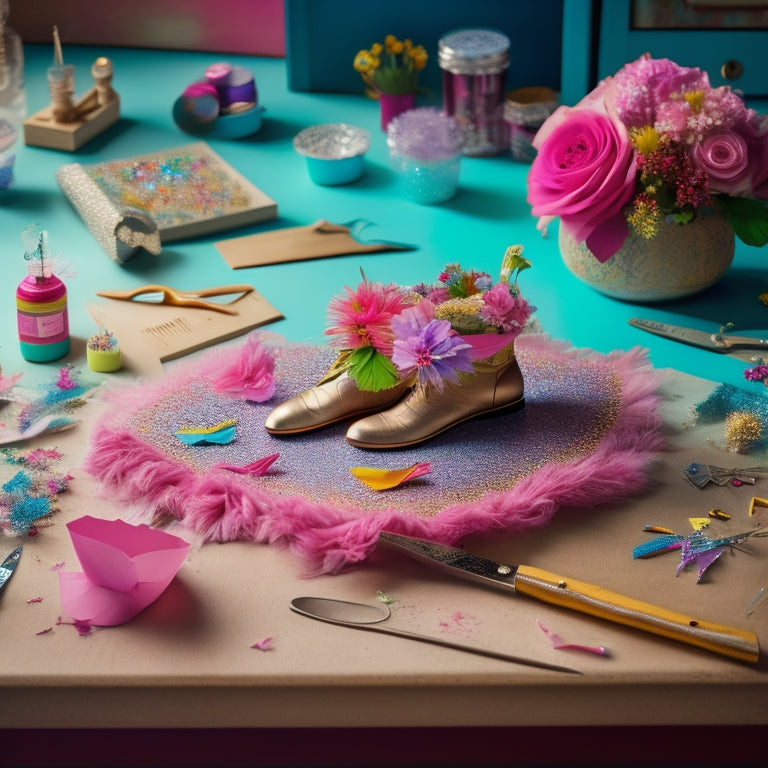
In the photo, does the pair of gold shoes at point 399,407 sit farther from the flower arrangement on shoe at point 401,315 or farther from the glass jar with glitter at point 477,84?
the glass jar with glitter at point 477,84

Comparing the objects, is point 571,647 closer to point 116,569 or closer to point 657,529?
point 657,529

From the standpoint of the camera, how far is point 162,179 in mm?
1594

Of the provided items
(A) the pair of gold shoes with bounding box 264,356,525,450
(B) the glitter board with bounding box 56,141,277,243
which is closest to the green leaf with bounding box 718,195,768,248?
(A) the pair of gold shoes with bounding box 264,356,525,450

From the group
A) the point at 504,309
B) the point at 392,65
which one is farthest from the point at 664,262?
the point at 392,65

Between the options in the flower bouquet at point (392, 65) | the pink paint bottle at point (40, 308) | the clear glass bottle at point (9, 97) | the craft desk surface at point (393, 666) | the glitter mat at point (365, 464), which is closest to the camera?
the craft desk surface at point (393, 666)

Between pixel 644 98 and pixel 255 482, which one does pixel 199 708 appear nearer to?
pixel 255 482

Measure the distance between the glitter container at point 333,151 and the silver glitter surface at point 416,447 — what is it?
542 mm

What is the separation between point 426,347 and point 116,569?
0.30 meters

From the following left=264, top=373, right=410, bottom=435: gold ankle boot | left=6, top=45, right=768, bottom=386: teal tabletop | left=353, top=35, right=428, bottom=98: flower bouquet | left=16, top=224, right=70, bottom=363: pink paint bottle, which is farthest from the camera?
left=353, top=35, right=428, bottom=98: flower bouquet

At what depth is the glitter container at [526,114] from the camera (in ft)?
5.49

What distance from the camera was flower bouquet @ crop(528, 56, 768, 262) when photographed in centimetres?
123

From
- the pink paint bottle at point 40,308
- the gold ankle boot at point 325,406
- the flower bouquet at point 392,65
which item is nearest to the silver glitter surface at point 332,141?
the flower bouquet at point 392,65

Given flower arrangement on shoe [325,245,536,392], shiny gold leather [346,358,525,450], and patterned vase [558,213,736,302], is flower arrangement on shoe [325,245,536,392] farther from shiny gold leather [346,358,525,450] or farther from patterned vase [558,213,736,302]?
patterned vase [558,213,736,302]

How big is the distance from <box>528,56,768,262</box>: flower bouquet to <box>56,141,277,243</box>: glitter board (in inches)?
17.2
